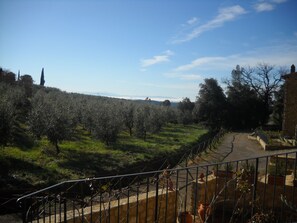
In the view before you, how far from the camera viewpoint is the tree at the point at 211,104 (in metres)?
34.7

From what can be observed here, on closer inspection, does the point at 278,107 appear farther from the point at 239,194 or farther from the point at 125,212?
the point at 125,212

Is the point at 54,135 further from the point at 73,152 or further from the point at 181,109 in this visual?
the point at 181,109

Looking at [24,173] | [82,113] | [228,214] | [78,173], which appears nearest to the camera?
[228,214]

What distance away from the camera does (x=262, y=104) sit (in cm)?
3509

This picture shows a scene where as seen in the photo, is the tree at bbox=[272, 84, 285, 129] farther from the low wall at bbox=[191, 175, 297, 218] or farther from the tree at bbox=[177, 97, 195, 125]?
the low wall at bbox=[191, 175, 297, 218]

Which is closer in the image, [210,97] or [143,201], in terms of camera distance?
[143,201]

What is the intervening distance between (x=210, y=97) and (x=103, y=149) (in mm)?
20116

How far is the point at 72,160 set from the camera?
15.0 metres

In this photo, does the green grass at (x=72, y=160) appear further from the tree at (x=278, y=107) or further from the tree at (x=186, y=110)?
the tree at (x=186, y=110)

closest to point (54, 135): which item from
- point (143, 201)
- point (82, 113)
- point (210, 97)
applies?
point (82, 113)

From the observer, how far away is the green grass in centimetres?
1195

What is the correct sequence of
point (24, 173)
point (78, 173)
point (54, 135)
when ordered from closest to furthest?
point (24, 173), point (78, 173), point (54, 135)

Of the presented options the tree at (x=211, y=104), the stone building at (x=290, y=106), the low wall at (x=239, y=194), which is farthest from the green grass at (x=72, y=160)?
the tree at (x=211, y=104)

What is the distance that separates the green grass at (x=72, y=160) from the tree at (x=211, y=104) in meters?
14.5
